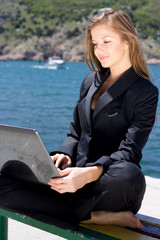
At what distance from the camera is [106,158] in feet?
6.23

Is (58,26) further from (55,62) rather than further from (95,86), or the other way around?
(95,86)

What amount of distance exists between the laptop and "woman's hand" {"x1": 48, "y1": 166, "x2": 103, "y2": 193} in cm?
3

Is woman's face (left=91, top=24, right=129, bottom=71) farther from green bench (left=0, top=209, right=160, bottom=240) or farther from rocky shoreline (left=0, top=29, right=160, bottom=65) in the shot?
rocky shoreline (left=0, top=29, right=160, bottom=65)

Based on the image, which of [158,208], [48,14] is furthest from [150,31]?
[158,208]

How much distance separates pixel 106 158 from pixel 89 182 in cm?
12

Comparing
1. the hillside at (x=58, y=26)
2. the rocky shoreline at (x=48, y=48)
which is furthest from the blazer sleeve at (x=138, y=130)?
the rocky shoreline at (x=48, y=48)

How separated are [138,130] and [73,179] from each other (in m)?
0.35

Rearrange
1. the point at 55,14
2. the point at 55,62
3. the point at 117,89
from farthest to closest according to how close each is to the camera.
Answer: the point at 55,14
the point at 55,62
the point at 117,89

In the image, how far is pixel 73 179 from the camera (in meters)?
1.80

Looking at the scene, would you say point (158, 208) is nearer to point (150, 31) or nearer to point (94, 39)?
point (94, 39)

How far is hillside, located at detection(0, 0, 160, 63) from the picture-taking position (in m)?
90.6

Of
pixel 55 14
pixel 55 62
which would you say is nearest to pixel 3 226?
pixel 55 62

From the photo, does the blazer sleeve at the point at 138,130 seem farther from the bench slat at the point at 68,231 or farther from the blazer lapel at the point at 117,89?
the bench slat at the point at 68,231

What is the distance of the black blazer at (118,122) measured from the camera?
1.92 m
